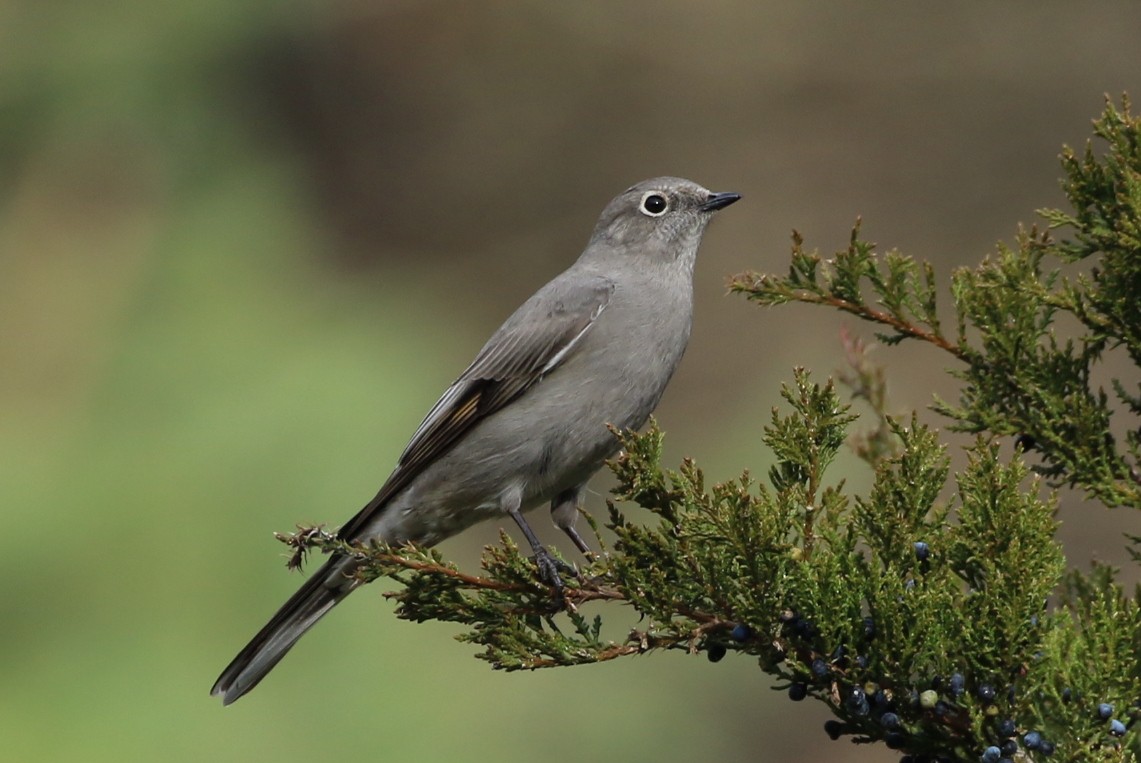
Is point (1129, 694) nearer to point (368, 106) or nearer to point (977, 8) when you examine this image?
point (977, 8)

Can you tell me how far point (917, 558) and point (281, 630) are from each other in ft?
7.54

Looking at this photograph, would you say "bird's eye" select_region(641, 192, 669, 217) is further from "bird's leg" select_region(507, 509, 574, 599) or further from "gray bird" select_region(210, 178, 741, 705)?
"bird's leg" select_region(507, 509, 574, 599)

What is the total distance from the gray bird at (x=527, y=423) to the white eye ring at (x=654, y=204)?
380mm

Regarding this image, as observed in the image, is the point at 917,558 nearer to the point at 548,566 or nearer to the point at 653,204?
the point at 548,566

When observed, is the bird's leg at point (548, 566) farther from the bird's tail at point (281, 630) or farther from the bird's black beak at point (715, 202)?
the bird's black beak at point (715, 202)

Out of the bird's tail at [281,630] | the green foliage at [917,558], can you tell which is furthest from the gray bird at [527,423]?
the green foliage at [917,558]

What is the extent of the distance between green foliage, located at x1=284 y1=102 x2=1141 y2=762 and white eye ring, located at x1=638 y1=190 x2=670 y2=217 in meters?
1.76

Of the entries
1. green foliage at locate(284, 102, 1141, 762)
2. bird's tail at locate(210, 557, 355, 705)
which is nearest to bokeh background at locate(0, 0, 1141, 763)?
bird's tail at locate(210, 557, 355, 705)

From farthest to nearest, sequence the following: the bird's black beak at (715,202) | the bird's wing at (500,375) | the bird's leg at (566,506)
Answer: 1. the bird's black beak at (715,202)
2. the bird's leg at (566,506)
3. the bird's wing at (500,375)

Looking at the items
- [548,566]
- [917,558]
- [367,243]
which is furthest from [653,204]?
[367,243]

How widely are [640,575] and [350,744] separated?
3296 millimetres

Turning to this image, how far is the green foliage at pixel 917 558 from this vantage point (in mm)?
2570

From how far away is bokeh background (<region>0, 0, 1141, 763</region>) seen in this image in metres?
5.96

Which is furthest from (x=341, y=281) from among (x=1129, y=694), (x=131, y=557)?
(x=1129, y=694)
